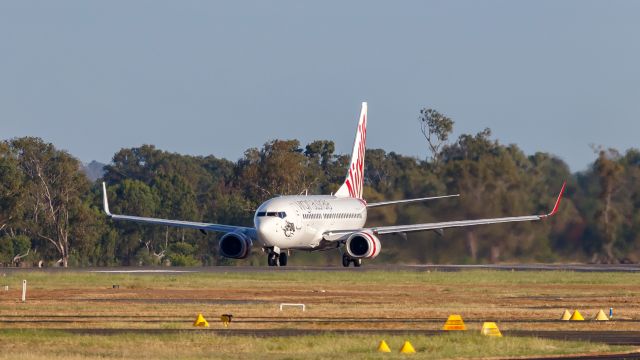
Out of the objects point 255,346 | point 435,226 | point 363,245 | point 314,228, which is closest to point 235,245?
point 314,228

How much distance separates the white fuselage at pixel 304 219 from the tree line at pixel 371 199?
257cm

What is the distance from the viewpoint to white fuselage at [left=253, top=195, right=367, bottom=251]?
63.2 meters

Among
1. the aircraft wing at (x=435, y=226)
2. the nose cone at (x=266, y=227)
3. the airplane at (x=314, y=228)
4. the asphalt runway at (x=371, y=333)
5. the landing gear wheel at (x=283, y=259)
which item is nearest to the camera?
the asphalt runway at (x=371, y=333)

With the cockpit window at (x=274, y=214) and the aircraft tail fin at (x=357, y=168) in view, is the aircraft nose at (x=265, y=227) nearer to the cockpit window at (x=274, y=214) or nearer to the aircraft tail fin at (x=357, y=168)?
the cockpit window at (x=274, y=214)

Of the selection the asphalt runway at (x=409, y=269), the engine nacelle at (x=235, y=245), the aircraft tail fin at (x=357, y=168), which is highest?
the aircraft tail fin at (x=357, y=168)

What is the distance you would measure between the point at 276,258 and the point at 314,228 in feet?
7.37

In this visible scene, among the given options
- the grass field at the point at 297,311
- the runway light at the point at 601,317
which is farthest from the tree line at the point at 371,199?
the runway light at the point at 601,317

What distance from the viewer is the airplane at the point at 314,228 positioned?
208 ft

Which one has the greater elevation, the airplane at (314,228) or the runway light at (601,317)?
the airplane at (314,228)

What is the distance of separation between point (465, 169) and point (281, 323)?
3699 cm

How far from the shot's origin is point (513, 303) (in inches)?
1566

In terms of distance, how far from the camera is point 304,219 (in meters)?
64.6

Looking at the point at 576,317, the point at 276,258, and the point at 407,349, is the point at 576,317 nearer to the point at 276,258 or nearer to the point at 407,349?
the point at 407,349

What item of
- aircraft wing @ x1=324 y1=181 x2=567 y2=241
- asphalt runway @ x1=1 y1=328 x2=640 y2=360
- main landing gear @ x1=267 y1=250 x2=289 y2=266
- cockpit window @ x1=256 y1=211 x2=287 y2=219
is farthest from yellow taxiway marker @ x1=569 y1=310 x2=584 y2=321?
main landing gear @ x1=267 y1=250 x2=289 y2=266
